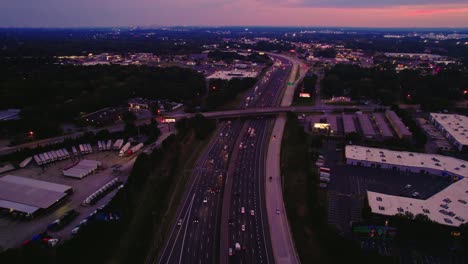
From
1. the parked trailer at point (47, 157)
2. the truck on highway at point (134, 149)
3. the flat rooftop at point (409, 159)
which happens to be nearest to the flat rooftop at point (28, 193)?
the parked trailer at point (47, 157)

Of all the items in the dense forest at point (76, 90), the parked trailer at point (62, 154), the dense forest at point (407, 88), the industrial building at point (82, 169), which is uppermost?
the dense forest at point (76, 90)

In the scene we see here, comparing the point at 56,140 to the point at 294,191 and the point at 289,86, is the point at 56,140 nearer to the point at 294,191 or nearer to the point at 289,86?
the point at 294,191

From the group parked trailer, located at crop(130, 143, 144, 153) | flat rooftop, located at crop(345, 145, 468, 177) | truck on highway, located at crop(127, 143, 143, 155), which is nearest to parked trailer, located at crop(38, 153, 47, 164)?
truck on highway, located at crop(127, 143, 143, 155)

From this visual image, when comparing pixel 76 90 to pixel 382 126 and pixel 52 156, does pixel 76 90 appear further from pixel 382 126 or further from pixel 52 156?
pixel 382 126

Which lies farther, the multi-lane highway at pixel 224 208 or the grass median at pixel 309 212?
the multi-lane highway at pixel 224 208

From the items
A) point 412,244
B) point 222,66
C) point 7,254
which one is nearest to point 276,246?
point 412,244

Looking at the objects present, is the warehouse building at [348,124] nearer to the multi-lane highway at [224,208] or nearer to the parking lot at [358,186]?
the parking lot at [358,186]

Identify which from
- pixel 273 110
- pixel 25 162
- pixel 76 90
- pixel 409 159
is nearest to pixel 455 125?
pixel 409 159
